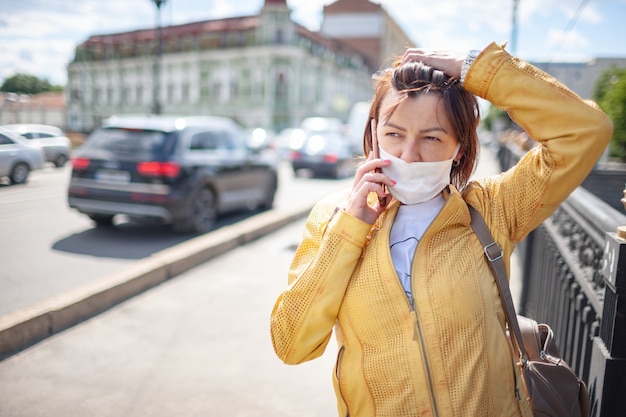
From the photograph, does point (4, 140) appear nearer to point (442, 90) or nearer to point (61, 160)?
point (61, 160)

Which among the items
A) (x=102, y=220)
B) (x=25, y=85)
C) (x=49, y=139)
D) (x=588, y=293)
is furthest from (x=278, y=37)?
(x=588, y=293)

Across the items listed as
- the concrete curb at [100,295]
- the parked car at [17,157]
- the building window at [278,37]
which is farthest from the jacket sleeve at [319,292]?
the building window at [278,37]

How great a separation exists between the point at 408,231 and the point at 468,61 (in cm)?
54

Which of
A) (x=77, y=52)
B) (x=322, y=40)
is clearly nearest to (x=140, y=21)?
(x=77, y=52)

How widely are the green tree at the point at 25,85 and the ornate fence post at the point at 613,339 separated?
3.04 m

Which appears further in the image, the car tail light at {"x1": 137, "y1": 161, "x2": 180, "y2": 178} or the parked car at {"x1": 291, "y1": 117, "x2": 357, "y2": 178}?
the parked car at {"x1": 291, "y1": 117, "x2": 357, "y2": 178}

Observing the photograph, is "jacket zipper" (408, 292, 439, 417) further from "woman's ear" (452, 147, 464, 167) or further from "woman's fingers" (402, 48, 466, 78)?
"woman's fingers" (402, 48, 466, 78)

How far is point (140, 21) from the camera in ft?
11.5

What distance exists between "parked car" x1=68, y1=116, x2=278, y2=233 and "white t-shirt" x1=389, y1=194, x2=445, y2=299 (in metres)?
6.09

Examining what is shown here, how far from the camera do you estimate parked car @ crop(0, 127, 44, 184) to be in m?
2.62

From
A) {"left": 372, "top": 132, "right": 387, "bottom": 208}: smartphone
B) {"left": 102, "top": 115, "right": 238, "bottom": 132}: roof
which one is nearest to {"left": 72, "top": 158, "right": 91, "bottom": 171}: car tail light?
{"left": 102, "top": 115, "right": 238, "bottom": 132}: roof

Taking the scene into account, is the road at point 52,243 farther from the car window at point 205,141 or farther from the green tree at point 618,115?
the green tree at point 618,115

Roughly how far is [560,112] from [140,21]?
9.66 ft

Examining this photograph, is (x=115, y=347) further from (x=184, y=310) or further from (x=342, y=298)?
(x=342, y=298)
